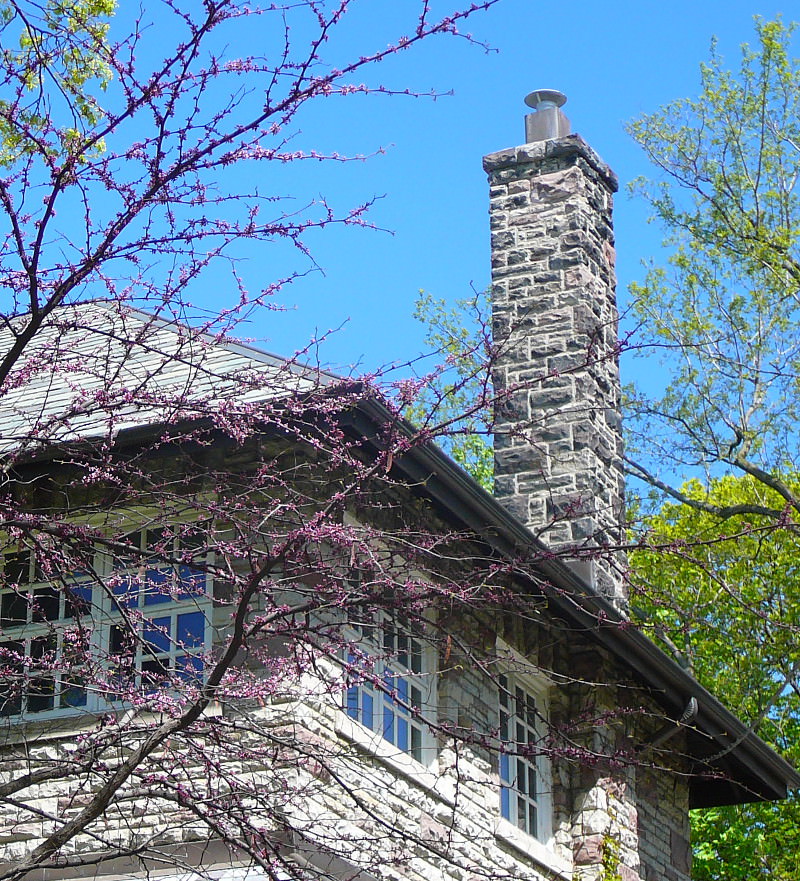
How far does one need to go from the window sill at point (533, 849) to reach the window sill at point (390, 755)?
69 cm

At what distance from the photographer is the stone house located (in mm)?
5863

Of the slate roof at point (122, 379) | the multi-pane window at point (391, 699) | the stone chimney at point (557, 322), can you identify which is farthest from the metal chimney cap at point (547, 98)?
the multi-pane window at point (391, 699)

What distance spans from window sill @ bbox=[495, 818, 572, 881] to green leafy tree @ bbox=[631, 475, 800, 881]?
29.3 ft

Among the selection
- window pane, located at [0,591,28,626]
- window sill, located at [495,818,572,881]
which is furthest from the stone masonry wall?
window pane, located at [0,591,28,626]

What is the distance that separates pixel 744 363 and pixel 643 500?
9.16 feet

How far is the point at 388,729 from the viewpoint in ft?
30.1

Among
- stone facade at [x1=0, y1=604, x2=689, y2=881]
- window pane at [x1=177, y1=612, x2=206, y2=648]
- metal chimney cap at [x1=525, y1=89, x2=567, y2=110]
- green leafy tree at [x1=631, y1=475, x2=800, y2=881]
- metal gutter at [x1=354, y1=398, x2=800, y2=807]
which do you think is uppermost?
metal chimney cap at [x1=525, y1=89, x2=567, y2=110]

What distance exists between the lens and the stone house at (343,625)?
586 centimetres

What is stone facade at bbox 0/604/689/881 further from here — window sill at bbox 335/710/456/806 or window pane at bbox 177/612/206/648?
window pane at bbox 177/612/206/648

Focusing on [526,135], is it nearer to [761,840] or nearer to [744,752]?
[744,752]

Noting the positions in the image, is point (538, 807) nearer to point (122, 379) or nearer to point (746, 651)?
point (122, 379)

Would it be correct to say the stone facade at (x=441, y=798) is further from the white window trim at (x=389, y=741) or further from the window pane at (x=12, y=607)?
the window pane at (x=12, y=607)

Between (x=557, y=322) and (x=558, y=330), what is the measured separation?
0.08 meters

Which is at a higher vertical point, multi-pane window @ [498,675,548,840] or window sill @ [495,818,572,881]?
multi-pane window @ [498,675,548,840]
